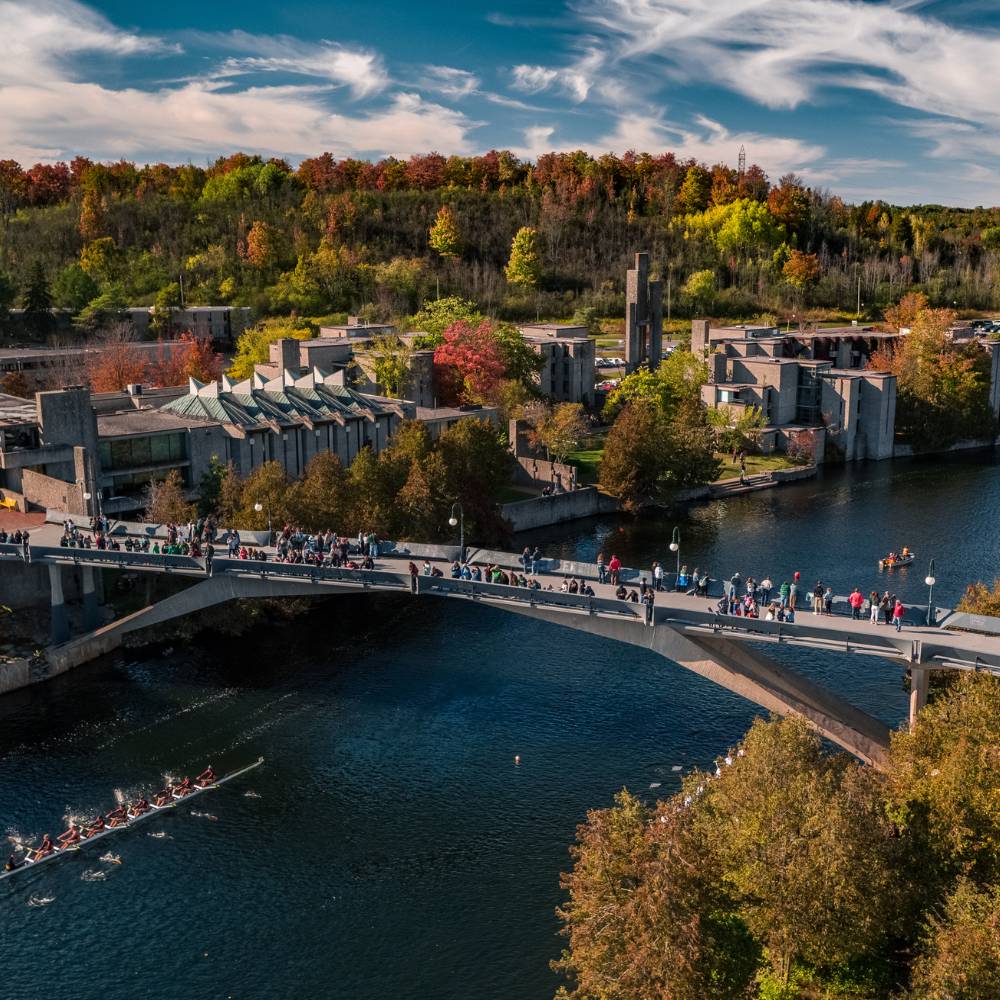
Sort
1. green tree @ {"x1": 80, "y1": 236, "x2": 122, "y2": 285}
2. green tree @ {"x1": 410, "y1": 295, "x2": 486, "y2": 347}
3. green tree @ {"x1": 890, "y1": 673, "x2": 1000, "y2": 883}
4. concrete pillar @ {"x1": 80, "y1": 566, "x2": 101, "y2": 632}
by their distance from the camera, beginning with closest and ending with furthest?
green tree @ {"x1": 890, "y1": 673, "x2": 1000, "y2": 883}, concrete pillar @ {"x1": 80, "y1": 566, "x2": 101, "y2": 632}, green tree @ {"x1": 410, "y1": 295, "x2": 486, "y2": 347}, green tree @ {"x1": 80, "y1": 236, "x2": 122, "y2": 285}

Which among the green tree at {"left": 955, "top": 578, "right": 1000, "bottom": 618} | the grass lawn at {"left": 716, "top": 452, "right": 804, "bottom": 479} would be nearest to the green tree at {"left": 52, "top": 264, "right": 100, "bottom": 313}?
the grass lawn at {"left": 716, "top": 452, "right": 804, "bottom": 479}

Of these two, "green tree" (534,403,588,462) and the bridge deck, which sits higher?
"green tree" (534,403,588,462)

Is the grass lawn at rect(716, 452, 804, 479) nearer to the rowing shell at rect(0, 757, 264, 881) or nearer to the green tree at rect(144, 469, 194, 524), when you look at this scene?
the green tree at rect(144, 469, 194, 524)

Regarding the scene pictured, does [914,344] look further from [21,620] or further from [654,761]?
[21,620]

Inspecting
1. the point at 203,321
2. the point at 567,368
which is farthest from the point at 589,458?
the point at 203,321

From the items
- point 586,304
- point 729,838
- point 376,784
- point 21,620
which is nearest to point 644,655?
point 376,784
